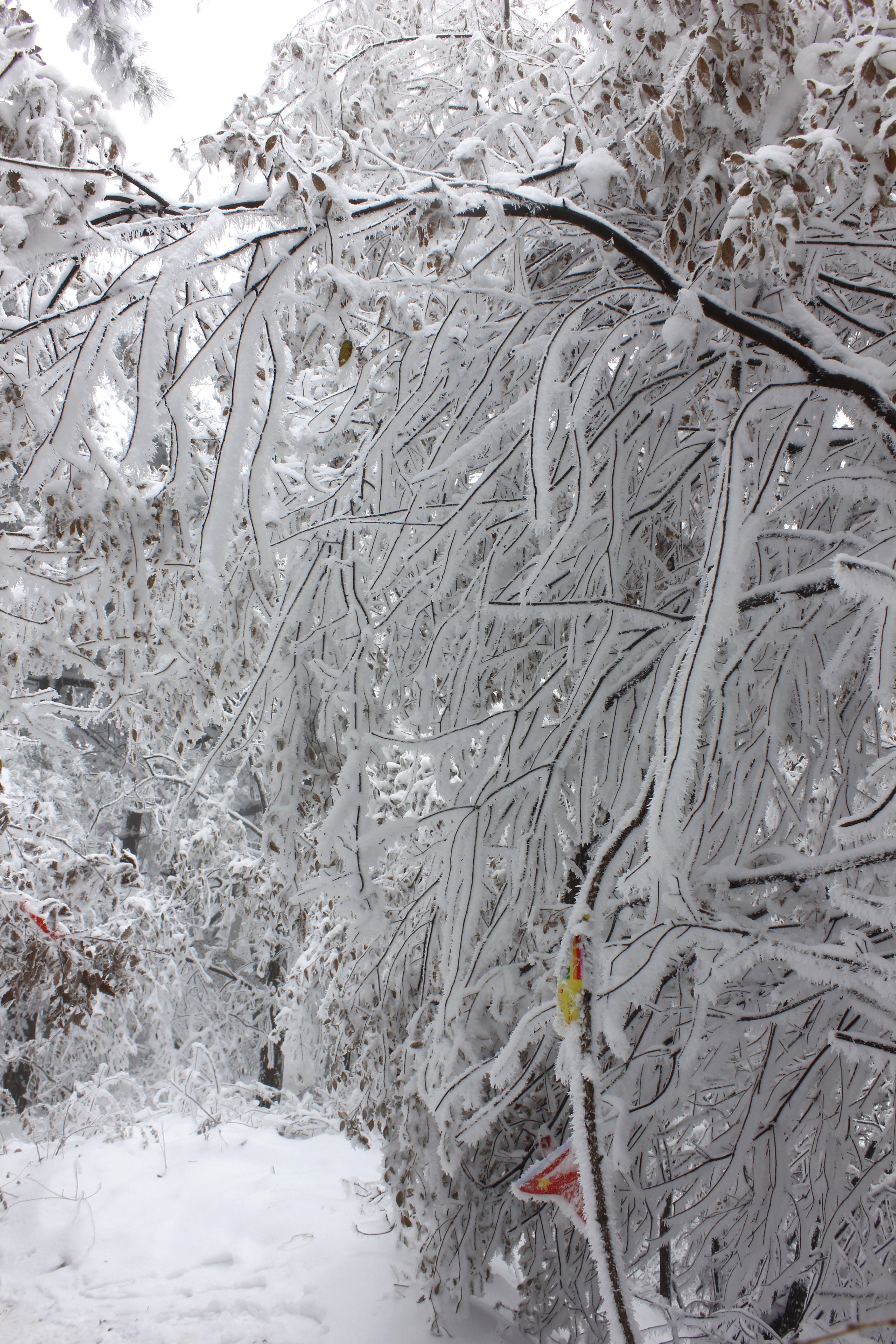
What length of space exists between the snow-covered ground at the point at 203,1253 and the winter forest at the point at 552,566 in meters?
0.21

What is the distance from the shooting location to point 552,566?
1909mm

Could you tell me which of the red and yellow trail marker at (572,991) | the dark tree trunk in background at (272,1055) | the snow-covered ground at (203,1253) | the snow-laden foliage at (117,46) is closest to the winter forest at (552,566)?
the red and yellow trail marker at (572,991)

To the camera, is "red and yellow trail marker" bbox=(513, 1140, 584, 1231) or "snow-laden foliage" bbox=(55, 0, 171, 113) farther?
"snow-laden foliage" bbox=(55, 0, 171, 113)

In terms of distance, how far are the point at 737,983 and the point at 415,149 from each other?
12.2 ft

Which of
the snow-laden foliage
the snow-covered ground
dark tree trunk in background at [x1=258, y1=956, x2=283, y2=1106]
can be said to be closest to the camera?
the snow-covered ground

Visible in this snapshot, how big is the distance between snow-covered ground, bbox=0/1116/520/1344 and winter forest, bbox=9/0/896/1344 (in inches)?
8.1

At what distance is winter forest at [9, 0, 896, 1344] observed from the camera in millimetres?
1334

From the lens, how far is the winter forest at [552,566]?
1.33 meters

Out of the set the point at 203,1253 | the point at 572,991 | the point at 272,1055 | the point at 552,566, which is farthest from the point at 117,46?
the point at 272,1055

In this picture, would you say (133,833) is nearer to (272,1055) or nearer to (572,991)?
(272,1055)

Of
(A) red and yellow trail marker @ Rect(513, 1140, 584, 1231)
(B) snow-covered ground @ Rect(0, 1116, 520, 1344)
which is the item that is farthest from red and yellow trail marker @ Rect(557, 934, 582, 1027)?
(B) snow-covered ground @ Rect(0, 1116, 520, 1344)

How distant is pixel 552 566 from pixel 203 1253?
5.58 meters

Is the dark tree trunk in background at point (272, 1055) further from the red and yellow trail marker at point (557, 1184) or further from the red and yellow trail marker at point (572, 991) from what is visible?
the red and yellow trail marker at point (572, 991)

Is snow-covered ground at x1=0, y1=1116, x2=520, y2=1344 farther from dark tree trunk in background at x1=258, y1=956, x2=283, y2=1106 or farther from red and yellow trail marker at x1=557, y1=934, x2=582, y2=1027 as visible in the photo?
red and yellow trail marker at x1=557, y1=934, x2=582, y2=1027
